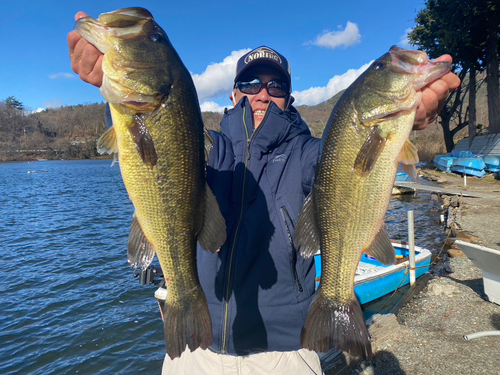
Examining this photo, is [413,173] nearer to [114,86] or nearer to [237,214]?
[237,214]

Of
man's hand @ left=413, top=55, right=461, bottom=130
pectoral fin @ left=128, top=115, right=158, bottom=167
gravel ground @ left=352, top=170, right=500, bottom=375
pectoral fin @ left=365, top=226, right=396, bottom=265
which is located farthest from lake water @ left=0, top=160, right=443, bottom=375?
man's hand @ left=413, top=55, right=461, bottom=130

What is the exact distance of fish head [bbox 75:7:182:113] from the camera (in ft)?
6.79

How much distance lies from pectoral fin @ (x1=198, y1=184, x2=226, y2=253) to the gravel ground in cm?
375

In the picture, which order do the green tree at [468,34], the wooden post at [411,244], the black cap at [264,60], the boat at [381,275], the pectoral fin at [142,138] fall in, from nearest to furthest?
1. the pectoral fin at [142,138]
2. the black cap at [264,60]
3. the boat at [381,275]
4. the wooden post at [411,244]
5. the green tree at [468,34]

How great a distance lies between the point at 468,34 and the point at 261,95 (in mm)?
26709

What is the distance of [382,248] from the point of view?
7.95ft

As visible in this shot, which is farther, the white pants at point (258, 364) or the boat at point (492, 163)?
the boat at point (492, 163)

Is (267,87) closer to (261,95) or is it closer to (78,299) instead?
(261,95)

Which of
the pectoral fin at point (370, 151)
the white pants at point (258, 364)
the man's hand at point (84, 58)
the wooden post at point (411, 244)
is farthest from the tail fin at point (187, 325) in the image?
the wooden post at point (411, 244)

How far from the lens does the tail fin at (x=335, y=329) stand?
2283mm

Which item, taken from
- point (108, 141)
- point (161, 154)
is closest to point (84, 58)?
point (108, 141)

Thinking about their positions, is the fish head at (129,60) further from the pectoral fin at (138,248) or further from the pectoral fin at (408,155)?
the pectoral fin at (408,155)

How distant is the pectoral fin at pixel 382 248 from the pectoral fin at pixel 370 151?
0.49 meters

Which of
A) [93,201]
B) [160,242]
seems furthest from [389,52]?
[93,201]
